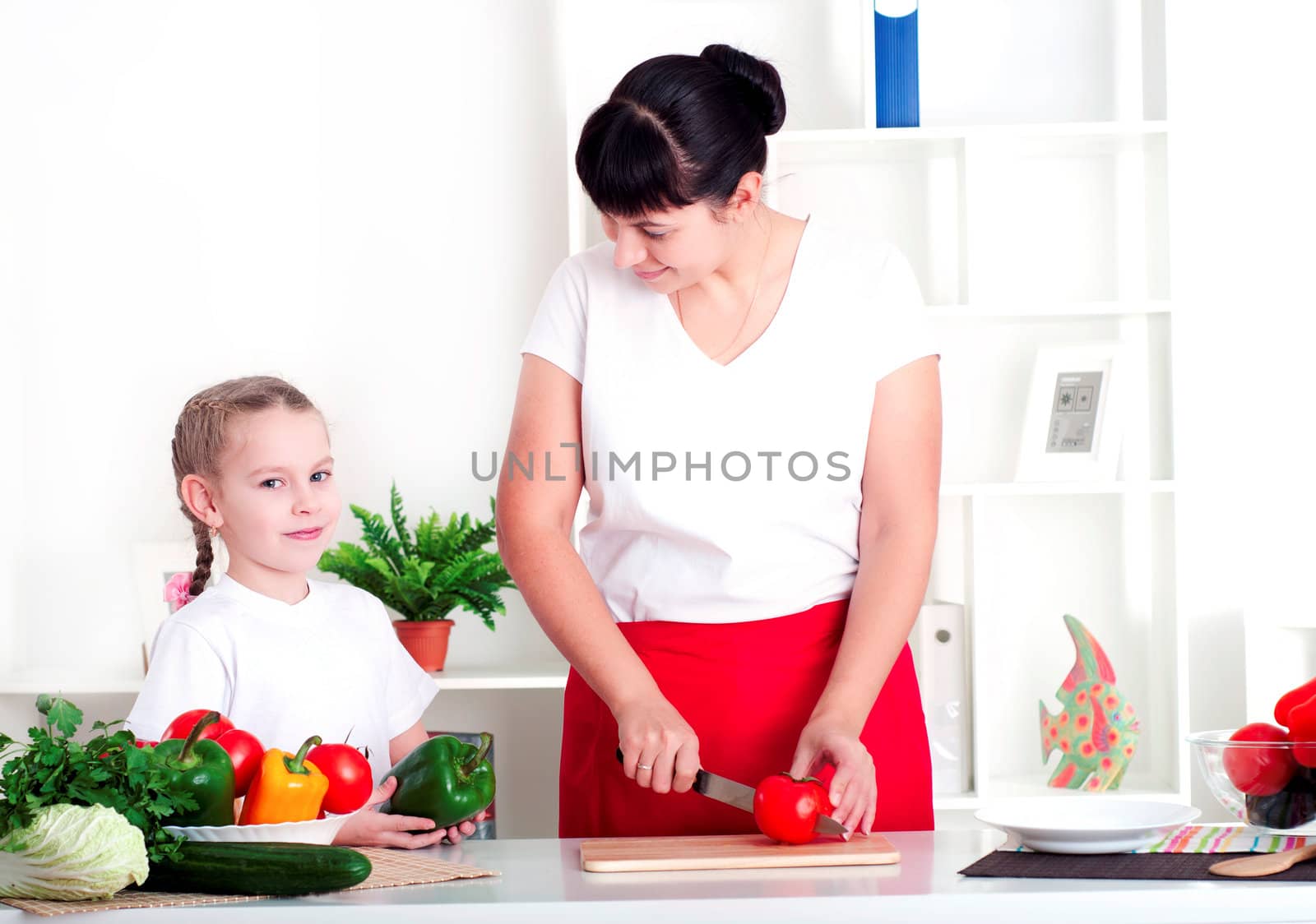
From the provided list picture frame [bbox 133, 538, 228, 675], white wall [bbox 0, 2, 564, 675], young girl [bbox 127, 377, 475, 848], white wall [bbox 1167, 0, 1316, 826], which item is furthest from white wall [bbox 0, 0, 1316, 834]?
white wall [bbox 1167, 0, 1316, 826]

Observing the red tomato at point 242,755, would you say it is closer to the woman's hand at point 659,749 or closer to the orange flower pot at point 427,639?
the woman's hand at point 659,749

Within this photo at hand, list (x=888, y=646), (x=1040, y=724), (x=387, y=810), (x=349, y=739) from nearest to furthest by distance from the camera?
(x=387, y=810)
(x=888, y=646)
(x=349, y=739)
(x=1040, y=724)

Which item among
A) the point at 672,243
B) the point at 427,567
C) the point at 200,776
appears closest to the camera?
the point at 200,776

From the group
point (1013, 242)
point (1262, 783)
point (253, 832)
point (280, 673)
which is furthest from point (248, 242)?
point (1262, 783)

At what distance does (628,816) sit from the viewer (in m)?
1.67

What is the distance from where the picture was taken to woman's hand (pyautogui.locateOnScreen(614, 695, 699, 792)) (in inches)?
55.7

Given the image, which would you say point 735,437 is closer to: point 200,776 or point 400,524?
point 200,776

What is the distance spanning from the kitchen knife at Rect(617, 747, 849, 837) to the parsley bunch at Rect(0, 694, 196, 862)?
51 centimetres

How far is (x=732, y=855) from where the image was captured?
50.1 inches

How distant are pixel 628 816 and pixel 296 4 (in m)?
2.15

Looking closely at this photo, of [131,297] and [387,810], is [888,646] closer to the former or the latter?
[387,810]

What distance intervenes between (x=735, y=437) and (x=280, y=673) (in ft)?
2.15

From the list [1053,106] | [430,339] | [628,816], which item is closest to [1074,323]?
Answer: [1053,106]

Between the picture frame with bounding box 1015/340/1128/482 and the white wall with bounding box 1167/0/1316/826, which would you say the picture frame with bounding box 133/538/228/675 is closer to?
the picture frame with bounding box 1015/340/1128/482
